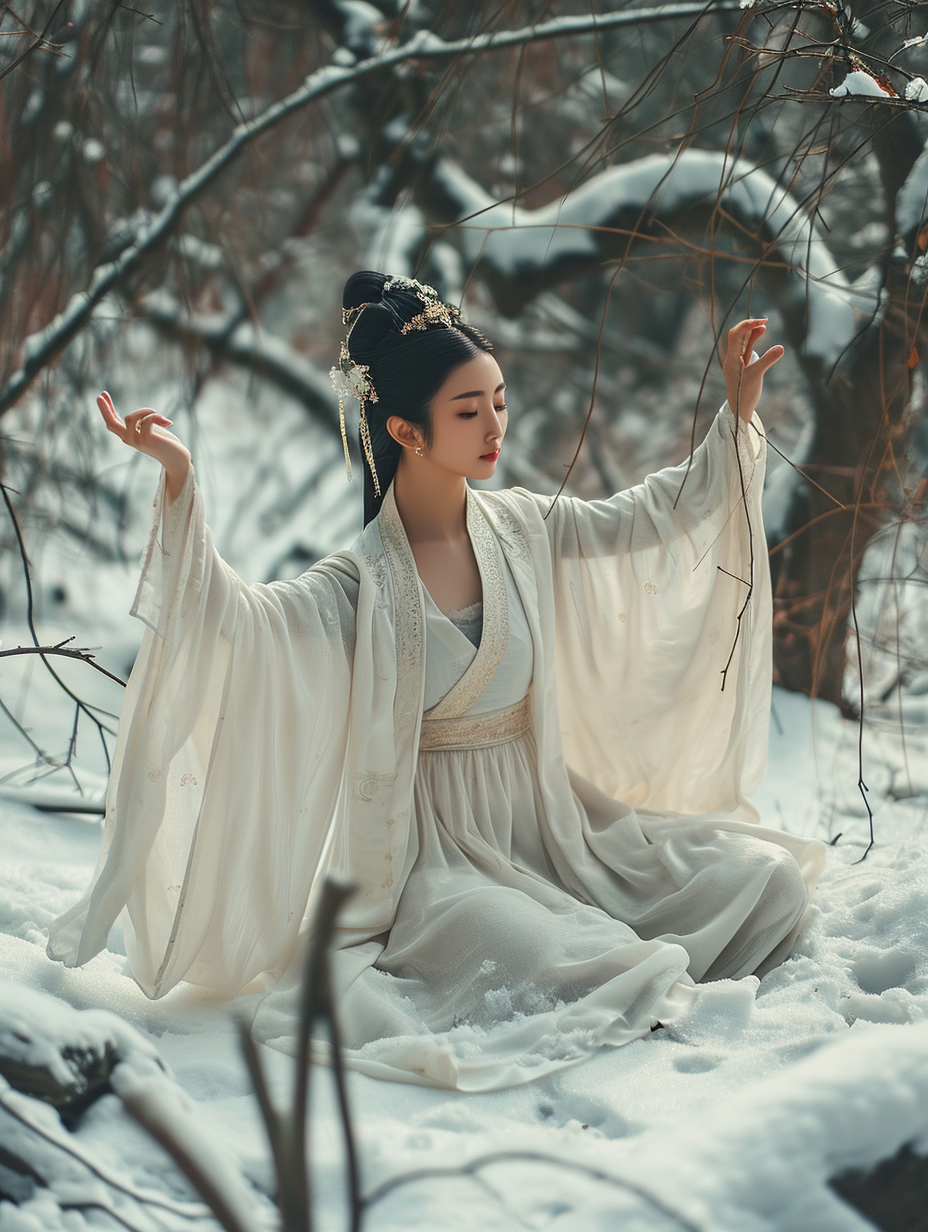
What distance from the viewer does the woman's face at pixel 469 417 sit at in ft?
5.38

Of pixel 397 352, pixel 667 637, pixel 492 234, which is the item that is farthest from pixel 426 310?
pixel 492 234

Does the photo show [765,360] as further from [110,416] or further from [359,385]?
[110,416]

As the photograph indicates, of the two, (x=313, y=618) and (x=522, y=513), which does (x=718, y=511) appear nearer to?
(x=522, y=513)

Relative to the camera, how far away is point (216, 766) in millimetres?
1560

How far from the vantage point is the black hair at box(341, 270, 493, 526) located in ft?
5.41

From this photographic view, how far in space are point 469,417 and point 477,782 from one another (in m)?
0.57

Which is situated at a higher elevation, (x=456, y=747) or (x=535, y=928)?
(x=456, y=747)

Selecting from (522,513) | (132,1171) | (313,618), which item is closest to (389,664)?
(313,618)

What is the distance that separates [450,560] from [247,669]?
38 cm

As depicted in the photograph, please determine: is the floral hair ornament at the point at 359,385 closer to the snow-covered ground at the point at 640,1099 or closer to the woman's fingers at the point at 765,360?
the woman's fingers at the point at 765,360

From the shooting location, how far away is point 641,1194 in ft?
2.34

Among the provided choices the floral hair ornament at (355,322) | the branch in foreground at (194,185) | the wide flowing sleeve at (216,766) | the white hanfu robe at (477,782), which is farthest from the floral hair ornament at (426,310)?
the branch in foreground at (194,185)

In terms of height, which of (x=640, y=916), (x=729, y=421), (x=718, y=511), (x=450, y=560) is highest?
(x=729, y=421)

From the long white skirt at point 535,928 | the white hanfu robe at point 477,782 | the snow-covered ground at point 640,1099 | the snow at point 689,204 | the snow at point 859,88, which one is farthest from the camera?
the snow at point 689,204
